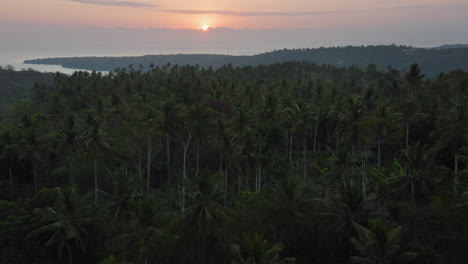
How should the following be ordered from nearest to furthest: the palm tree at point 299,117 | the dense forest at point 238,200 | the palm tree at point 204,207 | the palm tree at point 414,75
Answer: the dense forest at point 238,200 → the palm tree at point 204,207 → the palm tree at point 299,117 → the palm tree at point 414,75

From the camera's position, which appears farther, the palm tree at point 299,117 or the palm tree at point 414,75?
Result: the palm tree at point 414,75

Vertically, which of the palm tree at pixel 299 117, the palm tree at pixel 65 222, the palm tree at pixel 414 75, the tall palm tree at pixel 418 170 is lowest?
the palm tree at pixel 65 222

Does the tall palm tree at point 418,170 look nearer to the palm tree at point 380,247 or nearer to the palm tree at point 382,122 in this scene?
the palm tree at point 380,247

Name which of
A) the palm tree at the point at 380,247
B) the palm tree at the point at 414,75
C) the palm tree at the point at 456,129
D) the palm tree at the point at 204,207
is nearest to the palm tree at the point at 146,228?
the palm tree at the point at 204,207

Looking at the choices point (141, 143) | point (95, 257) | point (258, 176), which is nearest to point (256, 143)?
point (258, 176)

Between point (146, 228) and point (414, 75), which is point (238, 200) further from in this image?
point (414, 75)

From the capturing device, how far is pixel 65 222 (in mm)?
36344

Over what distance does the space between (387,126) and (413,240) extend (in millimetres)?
23201

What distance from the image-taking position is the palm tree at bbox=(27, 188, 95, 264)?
3612cm

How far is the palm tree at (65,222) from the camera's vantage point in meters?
36.1

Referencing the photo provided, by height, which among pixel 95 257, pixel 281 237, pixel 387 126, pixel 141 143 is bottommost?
pixel 95 257

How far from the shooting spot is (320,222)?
3928 centimetres

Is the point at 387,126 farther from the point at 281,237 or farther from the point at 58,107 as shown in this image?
the point at 58,107

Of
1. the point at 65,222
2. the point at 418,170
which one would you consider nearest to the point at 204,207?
the point at 65,222
